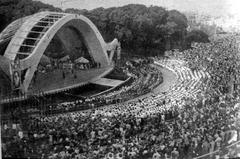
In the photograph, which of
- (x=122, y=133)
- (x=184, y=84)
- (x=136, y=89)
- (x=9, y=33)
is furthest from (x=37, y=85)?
(x=122, y=133)

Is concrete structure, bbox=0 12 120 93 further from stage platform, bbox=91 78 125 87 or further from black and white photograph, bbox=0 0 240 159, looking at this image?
stage platform, bbox=91 78 125 87

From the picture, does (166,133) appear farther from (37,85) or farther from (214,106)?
(37,85)

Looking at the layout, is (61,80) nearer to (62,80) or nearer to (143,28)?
(62,80)

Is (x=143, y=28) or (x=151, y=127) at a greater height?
(x=143, y=28)

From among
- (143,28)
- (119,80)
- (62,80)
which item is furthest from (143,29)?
(62,80)

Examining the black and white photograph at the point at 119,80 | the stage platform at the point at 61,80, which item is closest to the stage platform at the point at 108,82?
the black and white photograph at the point at 119,80

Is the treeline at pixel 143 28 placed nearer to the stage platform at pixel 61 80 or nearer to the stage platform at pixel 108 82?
the stage platform at pixel 61 80
